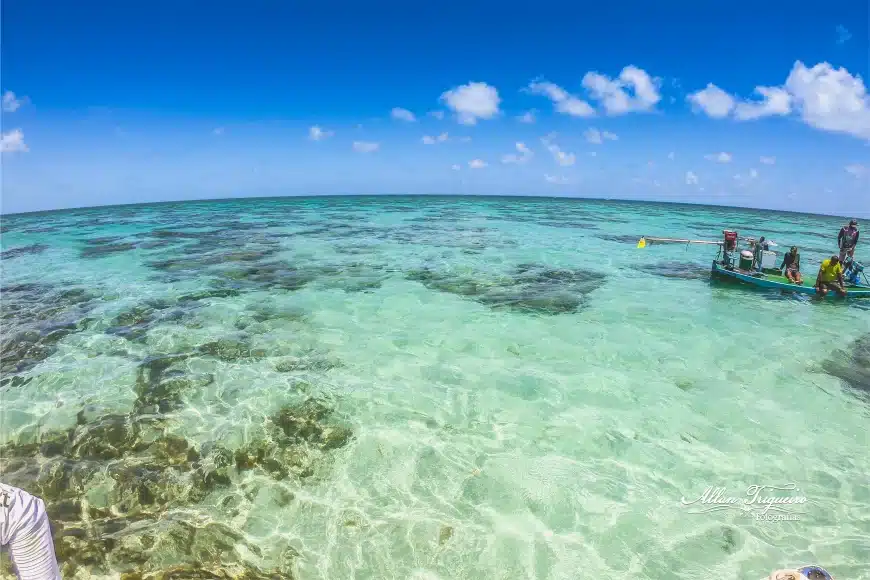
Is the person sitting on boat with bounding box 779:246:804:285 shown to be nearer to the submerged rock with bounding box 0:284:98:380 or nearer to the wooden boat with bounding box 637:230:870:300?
the wooden boat with bounding box 637:230:870:300

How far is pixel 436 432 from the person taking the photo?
9164 millimetres

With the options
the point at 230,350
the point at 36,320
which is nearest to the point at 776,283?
the point at 230,350

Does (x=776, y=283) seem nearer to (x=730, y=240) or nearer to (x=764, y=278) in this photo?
(x=764, y=278)

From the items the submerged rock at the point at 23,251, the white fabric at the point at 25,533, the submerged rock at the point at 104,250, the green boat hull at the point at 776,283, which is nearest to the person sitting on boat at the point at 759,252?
the green boat hull at the point at 776,283

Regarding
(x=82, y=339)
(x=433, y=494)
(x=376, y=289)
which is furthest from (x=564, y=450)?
(x=82, y=339)

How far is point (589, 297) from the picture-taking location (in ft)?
62.1

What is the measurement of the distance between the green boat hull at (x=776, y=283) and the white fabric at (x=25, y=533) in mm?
23707

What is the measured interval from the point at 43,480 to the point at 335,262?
64.1 feet

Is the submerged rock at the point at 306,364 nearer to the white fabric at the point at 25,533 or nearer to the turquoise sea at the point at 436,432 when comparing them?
the turquoise sea at the point at 436,432

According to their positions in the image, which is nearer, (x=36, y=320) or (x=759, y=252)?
(x=36, y=320)

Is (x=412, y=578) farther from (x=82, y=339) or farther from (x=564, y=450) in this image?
(x=82, y=339)

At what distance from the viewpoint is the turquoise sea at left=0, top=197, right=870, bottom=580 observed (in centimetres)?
647

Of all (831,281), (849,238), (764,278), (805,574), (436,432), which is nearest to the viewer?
(805,574)

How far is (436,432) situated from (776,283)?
18001 mm
